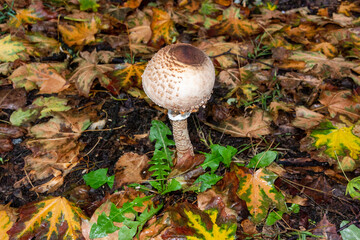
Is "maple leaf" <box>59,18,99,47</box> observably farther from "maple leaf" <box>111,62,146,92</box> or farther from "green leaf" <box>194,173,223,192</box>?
"green leaf" <box>194,173,223,192</box>

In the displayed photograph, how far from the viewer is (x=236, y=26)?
141 inches

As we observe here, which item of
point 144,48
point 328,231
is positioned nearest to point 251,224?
point 328,231

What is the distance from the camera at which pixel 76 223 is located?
86.6 inches

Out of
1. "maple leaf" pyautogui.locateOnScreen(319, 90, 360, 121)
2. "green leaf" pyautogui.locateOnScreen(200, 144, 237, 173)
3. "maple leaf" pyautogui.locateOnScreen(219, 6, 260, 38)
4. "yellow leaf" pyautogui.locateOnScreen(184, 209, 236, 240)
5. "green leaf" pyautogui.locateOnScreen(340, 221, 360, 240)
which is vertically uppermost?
"maple leaf" pyautogui.locateOnScreen(219, 6, 260, 38)

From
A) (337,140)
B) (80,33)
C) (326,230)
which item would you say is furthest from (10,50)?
(326,230)

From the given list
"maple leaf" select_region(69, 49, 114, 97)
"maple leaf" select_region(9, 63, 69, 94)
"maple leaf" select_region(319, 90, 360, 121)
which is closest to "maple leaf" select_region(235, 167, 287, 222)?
"maple leaf" select_region(319, 90, 360, 121)

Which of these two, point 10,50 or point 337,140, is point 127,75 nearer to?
point 10,50

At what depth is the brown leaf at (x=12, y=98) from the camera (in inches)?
122

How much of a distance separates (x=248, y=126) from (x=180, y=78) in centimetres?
131

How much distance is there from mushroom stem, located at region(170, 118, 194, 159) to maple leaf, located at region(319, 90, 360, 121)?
1662mm

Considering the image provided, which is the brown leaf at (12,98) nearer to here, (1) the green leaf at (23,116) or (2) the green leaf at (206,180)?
(1) the green leaf at (23,116)

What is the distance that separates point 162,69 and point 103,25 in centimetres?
231

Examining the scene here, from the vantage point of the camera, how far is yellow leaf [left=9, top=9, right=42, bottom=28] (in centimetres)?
363

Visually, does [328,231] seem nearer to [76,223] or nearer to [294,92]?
[294,92]
